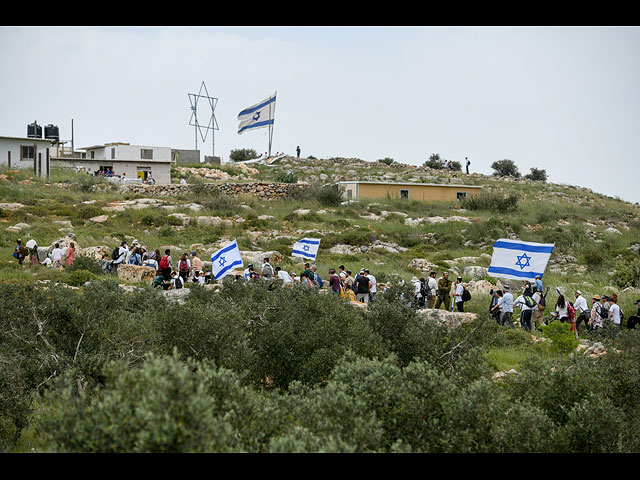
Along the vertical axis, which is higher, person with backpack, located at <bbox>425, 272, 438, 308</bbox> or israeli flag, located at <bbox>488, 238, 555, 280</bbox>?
israeli flag, located at <bbox>488, 238, 555, 280</bbox>

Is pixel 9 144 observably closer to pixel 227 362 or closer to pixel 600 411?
pixel 227 362

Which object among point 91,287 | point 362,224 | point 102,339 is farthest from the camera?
point 362,224

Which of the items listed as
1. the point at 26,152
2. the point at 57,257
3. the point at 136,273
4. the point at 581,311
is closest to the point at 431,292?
the point at 581,311

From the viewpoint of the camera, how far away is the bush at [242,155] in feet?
260

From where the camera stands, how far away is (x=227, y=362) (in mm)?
10422

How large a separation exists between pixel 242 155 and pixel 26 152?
35.7 metres

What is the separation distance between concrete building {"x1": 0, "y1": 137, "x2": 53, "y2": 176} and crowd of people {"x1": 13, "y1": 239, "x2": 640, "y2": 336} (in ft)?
82.4

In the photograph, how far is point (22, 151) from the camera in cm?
4625

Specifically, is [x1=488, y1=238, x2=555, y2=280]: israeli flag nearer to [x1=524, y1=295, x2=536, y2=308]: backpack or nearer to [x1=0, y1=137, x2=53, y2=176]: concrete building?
[x1=524, y1=295, x2=536, y2=308]: backpack

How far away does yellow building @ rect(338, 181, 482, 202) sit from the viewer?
44750 mm

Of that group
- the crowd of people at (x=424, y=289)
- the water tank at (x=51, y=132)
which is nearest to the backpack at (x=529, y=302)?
the crowd of people at (x=424, y=289)

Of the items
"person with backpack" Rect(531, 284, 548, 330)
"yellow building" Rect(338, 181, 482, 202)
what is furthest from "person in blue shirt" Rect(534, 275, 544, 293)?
"yellow building" Rect(338, 181, 482, 202)
